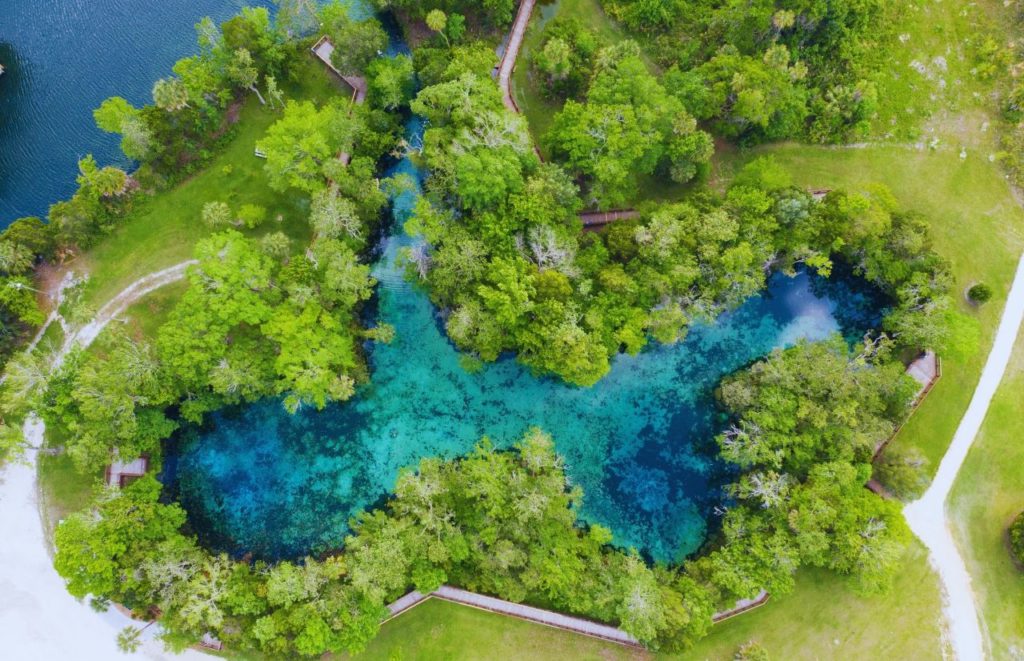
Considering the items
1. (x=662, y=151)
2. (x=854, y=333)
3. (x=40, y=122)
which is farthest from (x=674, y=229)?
(x=40, y=122)

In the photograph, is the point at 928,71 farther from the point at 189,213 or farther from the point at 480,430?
the point at 189,213

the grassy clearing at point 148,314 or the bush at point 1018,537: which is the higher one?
the grassy clearing at point 148,314

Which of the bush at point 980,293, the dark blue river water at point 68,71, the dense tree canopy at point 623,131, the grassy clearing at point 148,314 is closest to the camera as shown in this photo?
the dense tree canopy at point 623,131

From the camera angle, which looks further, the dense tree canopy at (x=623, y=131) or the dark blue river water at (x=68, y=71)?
the dark blue river water at (x=68, y=71)

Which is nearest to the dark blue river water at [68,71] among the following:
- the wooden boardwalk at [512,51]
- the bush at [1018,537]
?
the wooden boardwalk at [512,51]

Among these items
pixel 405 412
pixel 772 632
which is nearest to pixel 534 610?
pixel 772 632

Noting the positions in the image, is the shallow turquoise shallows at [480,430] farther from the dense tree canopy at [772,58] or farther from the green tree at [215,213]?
the dense tree canopy at [772,58]

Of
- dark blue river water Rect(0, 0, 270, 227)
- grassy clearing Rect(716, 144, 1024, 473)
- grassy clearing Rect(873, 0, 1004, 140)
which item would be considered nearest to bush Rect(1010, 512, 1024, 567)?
grassy clearing Rect(716, 144, 1024, 473)
